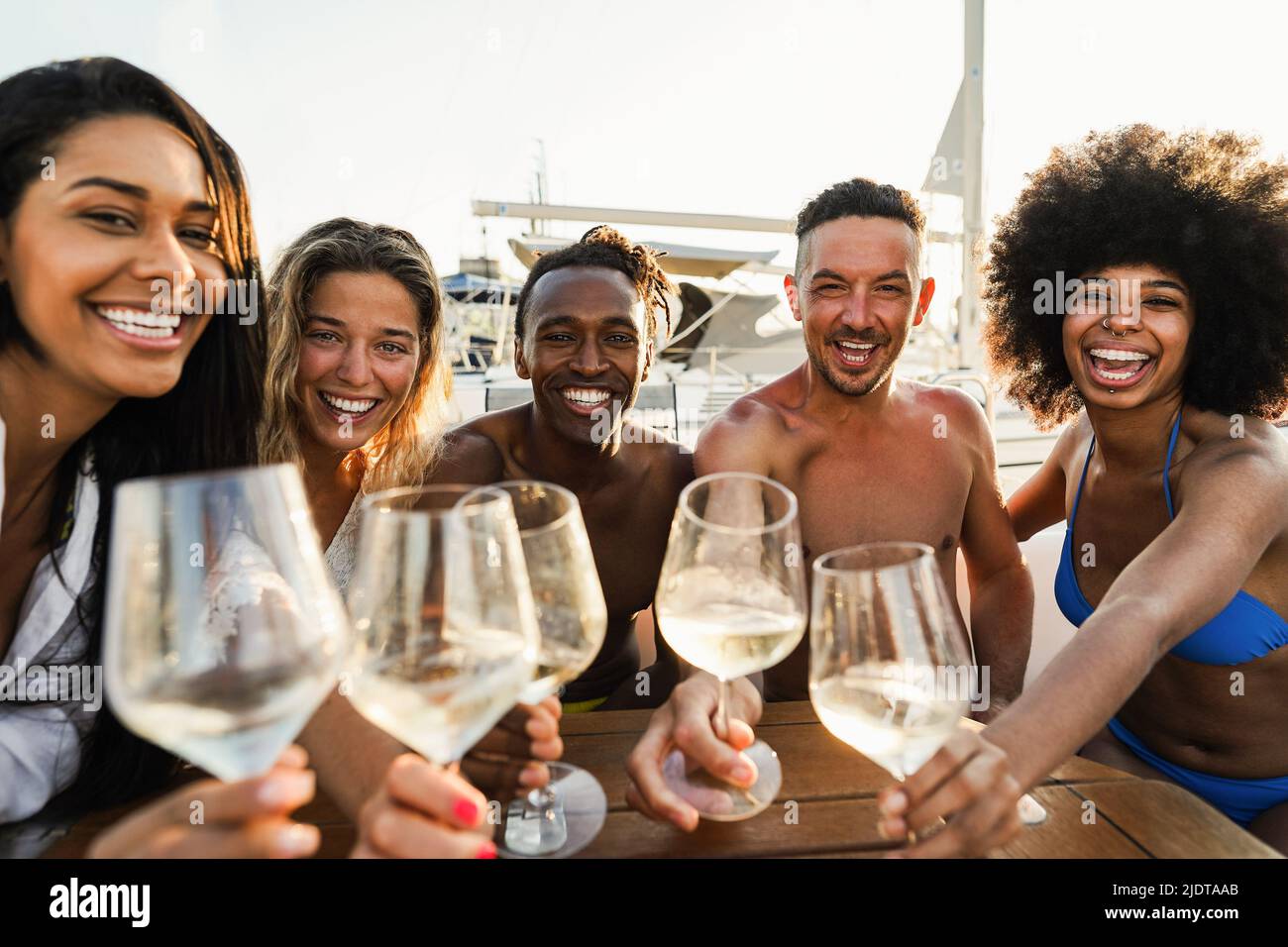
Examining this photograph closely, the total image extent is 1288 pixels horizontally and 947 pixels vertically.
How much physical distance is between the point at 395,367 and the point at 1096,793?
6.98 feet

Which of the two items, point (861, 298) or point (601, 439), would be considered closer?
point (861, 298)

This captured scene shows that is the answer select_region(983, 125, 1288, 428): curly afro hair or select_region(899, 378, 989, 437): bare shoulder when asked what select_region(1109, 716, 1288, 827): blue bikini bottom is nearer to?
select_region(983, 125, 1288, 428): curly afro hair

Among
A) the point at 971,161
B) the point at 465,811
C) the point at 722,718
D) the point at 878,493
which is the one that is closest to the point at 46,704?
the point at 465,811

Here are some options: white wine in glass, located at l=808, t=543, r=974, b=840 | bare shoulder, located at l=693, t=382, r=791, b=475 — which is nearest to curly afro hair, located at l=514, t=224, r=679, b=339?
bare shoulder, located at l=693, t=382, r=791, b=475

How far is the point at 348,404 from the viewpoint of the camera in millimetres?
2428

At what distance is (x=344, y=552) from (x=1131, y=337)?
241 centimetres

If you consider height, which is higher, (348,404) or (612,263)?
(612,263)

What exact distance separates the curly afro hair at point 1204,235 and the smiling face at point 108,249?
7.89 ft

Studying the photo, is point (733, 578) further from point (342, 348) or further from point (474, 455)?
point (474, 455)

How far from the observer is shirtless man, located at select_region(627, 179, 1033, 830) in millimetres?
2678

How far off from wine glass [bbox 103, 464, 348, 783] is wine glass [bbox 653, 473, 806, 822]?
0.49 meters

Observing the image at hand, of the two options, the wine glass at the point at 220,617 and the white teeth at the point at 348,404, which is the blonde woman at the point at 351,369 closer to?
the white teeth at the point at 348,404
